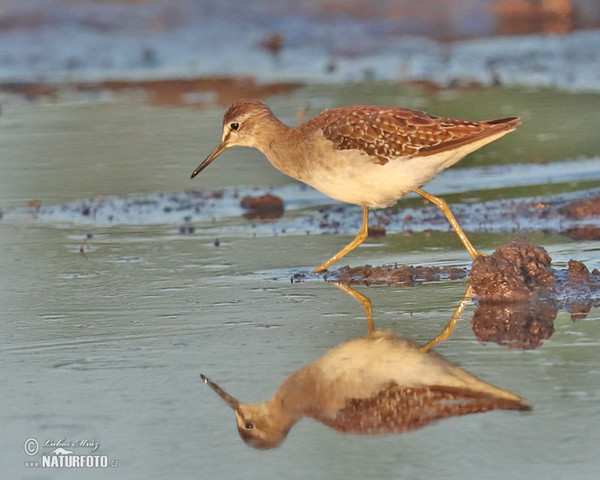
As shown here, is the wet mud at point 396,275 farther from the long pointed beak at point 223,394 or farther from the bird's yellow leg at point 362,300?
the long pointed beak at point 223,394

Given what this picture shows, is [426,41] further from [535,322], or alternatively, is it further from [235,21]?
[535,322]

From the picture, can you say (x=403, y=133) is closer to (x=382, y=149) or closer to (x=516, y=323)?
(x=382, y=149)

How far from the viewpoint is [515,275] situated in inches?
267

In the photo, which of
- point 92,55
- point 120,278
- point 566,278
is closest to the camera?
point 566,278

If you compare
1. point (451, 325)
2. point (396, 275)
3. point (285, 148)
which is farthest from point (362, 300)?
point (285, 148)

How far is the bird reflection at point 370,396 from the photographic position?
16.9 feet

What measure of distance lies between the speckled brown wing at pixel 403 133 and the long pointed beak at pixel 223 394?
7.90 feet

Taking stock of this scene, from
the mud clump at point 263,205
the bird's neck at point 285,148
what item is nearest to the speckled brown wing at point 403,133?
the bird's neck at point 285,148

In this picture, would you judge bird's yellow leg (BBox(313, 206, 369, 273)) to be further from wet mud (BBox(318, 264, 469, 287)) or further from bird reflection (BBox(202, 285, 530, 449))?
bird reflection (BBox(202, 285, 530, 449))

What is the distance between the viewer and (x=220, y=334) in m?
6.48

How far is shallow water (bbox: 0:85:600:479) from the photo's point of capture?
4.82m

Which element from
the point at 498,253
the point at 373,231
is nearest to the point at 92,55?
the point at 373,231

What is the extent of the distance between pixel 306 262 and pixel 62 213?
8.77ft

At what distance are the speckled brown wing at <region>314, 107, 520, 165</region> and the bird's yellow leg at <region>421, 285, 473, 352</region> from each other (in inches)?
39.6
